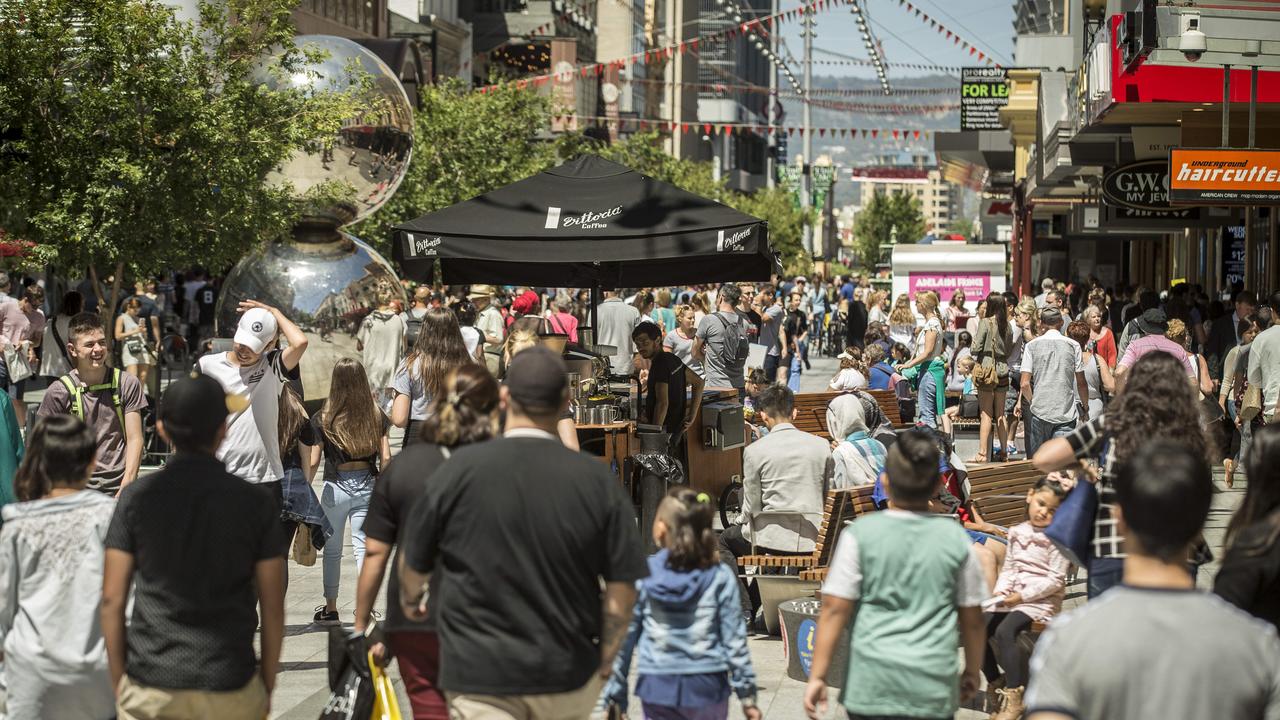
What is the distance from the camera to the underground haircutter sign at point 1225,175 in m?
14.0

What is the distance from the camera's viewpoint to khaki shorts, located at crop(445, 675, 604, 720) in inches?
175

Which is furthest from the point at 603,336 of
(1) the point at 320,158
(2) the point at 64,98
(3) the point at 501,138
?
(3) the point at 501,138

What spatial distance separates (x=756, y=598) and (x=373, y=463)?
2.29 m

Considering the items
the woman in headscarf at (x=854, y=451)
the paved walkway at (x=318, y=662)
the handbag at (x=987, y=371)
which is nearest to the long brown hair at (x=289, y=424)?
the paved walkway at (x=318, y=662)

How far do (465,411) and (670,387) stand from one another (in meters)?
5.83

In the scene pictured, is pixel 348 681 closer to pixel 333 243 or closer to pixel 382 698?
pixel 382 698

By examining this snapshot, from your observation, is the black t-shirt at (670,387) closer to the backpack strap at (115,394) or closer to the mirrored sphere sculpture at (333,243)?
the backpack strap at (115,394)

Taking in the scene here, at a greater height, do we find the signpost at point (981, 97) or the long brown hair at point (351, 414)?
the signpost at point (981, 97)

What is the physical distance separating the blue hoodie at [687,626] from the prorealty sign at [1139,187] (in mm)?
14121

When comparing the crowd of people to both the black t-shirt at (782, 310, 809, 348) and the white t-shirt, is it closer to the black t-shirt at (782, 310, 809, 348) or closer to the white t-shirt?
the white t-shirt

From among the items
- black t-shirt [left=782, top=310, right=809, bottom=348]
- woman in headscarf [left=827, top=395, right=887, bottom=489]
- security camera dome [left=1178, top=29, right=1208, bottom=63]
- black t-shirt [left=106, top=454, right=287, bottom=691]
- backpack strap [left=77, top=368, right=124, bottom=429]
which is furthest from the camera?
black t-shirt [left=782, top=310, right=809, bottom=348]

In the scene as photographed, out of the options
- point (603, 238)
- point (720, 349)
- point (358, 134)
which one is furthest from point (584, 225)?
point (358, 134)

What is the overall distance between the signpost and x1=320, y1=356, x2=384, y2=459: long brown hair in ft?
139

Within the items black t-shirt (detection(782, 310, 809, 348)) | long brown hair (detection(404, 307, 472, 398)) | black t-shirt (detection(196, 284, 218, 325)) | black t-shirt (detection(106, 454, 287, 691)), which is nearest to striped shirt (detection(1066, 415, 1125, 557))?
black t-shirt (detection(106, 454, 287, 691))
